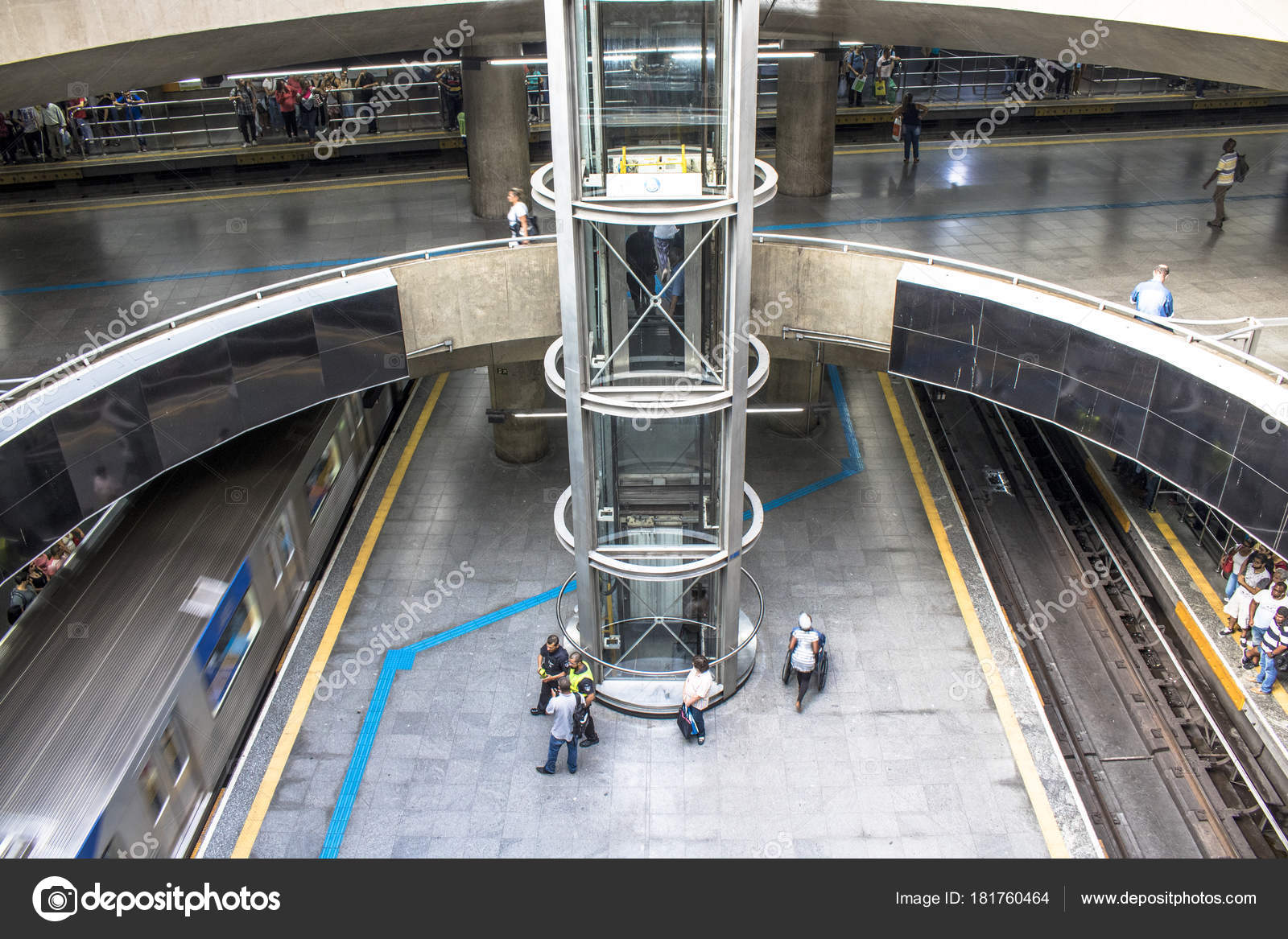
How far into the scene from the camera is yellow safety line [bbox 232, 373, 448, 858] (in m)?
14.1

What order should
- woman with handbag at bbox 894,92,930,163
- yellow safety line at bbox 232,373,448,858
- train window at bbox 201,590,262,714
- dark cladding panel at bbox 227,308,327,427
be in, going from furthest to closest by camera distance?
woman with handbag at bbox 894,92,930,163, dark cladding panel at bbox 227,308,327,427, yellow safety line at bbox 232,373,448,858, train window at bbox 201,590,262,714

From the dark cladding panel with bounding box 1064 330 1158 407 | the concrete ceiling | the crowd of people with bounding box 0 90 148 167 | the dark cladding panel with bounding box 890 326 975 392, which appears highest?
the concrete ceiling

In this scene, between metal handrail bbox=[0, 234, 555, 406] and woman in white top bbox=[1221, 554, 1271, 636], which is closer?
metal handrail bbox=[0, 234, 555, 406]

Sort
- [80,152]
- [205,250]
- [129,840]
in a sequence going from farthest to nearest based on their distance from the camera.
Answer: [80,152] → [205,250] → [129,840]

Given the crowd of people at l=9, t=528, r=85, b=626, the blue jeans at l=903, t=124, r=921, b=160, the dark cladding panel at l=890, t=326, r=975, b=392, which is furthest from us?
the blue jeans at l=903, t=124, r=921, b=160

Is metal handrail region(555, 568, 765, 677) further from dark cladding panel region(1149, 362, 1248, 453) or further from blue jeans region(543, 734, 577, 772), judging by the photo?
dark cladding panel region(1149, 362, 1248, 453)

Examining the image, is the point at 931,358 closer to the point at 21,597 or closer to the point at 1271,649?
the point at 1271,649

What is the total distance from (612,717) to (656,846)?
Result: 2556 millimetres

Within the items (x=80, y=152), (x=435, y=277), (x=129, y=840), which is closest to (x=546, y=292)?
(x=435, y=277)

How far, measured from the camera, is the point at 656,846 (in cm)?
1368

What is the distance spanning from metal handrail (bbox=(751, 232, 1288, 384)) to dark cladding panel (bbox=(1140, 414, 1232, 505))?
3.90 feet

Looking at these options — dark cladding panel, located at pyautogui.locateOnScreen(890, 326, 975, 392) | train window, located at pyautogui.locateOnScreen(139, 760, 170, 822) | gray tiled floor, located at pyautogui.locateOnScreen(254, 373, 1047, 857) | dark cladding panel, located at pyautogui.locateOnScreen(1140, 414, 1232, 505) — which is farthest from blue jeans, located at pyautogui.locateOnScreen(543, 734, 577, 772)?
dark cladding panel, located at pyautogui.locateOnScreen(1140, 414, 1232, 505)

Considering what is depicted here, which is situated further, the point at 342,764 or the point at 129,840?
the point at 342,764
